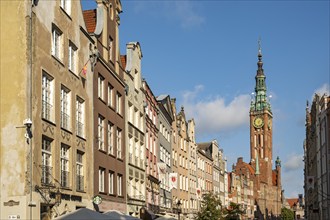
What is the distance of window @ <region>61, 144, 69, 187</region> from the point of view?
90.1 feet

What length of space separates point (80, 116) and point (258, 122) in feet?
550

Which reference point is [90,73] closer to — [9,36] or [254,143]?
[9,36]

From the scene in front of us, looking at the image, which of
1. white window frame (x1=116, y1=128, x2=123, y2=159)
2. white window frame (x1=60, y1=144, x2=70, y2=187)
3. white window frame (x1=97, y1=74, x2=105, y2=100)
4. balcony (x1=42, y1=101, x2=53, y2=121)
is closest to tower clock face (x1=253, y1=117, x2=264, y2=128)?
white window frame (x1=116, y1=128, x2=123, y2=159)

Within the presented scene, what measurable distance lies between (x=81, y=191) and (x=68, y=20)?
818 centimetres

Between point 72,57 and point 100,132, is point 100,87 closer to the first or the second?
point 100,132

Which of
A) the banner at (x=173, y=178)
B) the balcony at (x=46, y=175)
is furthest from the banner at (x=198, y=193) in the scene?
the balcony at (x=46, y=175)

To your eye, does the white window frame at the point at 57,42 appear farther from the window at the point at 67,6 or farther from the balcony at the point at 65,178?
the balcony at the point at 65,178

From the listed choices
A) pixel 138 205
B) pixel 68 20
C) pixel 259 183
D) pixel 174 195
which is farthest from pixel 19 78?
pixel 259 183

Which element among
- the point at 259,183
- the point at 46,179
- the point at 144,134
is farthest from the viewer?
the point at 259,183

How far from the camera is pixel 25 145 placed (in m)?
23.2

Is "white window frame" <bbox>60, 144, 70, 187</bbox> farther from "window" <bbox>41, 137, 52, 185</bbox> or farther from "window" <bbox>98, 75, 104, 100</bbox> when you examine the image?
"window" <bbox>98, 75, 104, 100</bbox>

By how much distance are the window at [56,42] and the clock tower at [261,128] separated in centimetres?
16095

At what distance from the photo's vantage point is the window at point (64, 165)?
27469 millimetres

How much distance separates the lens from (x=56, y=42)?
90.4 ft
